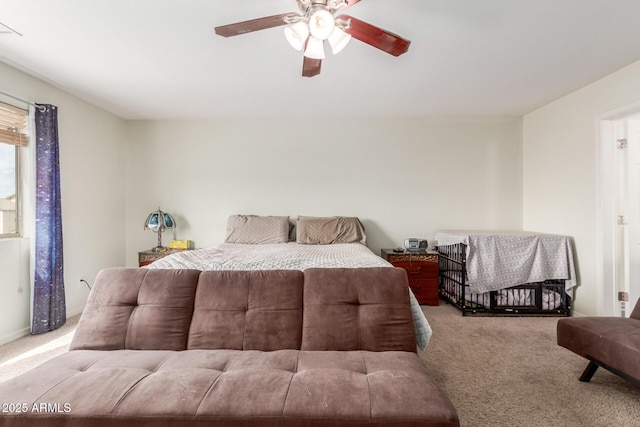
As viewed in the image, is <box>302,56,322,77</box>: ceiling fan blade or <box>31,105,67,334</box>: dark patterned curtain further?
<box>31,105,67,334</box>: dark patterned curtain

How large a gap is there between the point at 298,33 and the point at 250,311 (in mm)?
1585

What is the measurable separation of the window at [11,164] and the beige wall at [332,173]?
4.86ft

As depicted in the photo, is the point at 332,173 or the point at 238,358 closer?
the point at 238,358

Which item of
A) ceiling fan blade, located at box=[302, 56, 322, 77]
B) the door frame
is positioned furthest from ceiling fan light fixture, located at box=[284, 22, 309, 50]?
the door frame

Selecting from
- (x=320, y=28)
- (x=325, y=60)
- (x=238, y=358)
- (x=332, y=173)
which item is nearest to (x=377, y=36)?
(x=320, y=28)

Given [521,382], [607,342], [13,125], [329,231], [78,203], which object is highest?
[13,125]

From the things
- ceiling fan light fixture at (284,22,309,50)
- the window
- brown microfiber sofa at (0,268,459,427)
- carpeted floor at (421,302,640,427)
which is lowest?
carpeted floor at (421,302,640,427)

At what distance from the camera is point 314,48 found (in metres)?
1.75

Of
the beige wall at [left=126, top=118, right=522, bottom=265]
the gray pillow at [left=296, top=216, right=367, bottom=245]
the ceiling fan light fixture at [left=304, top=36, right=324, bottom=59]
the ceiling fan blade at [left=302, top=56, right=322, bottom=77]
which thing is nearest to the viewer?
Result: the ceiling fan light fixture at [left=304, top=36, right=324, bottom=59]

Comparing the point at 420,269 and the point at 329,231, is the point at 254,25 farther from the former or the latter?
the point at 420,269

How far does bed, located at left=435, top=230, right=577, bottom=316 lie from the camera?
10.4 feet

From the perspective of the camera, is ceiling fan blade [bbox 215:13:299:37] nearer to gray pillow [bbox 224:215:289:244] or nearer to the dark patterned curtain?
the dark patterned curtain

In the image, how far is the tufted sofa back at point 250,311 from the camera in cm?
158

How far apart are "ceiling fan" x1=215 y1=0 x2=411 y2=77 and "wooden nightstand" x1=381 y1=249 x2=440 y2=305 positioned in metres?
2.43
